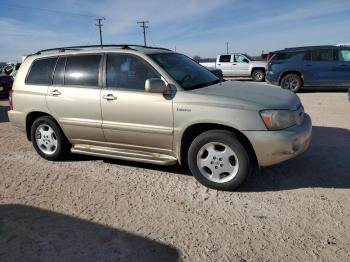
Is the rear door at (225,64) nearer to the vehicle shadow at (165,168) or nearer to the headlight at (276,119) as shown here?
A: the vehicle shadow at (165,168)

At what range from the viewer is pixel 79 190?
14.9ft

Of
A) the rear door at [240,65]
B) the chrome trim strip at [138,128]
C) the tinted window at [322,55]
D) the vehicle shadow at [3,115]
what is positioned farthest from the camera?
the rear door at [240,65]

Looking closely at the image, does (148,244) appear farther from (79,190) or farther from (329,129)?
(329,129)

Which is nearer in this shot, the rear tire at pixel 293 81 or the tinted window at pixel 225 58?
the rear tire at pixel 293 81

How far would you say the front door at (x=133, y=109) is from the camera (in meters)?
4.53

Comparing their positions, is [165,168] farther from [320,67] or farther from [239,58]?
[239,58]

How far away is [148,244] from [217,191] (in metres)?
1.36

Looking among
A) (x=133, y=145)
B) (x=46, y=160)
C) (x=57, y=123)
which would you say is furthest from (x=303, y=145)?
(x=46, y=160)

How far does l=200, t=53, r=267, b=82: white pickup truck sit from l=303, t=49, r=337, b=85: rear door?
6.38 metres

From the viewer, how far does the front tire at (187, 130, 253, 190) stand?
164 inches

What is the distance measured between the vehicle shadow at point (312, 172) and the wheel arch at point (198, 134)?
0.39m

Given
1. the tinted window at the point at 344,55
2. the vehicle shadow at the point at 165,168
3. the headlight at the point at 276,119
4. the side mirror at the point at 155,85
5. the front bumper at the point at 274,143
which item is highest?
the tinted window at the point at 344,55

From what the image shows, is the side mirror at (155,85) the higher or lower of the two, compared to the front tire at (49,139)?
higher

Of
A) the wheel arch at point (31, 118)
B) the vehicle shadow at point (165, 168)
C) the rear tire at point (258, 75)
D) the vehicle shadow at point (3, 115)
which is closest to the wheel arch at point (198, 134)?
the vehicle shadow at point (165, 168)
